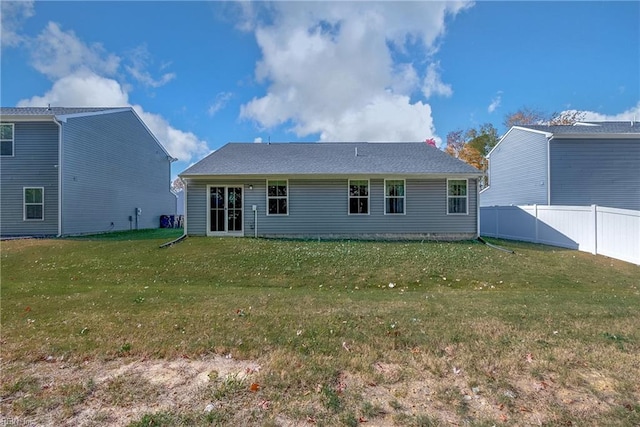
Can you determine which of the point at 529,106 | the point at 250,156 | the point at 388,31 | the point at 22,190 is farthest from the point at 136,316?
the point at 529,106

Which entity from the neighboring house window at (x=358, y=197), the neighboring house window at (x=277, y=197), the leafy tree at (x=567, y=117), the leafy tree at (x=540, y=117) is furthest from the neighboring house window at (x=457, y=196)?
the leafy tree at (x=567, y=117)

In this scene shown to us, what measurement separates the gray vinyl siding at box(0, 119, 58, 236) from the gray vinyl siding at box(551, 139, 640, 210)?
79.2ft

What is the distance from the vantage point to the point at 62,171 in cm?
1455

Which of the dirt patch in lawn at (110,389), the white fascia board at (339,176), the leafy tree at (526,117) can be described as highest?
the leafy tree at (526,117)

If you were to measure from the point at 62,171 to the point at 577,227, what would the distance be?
871 inches

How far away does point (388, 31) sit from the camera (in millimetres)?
13570

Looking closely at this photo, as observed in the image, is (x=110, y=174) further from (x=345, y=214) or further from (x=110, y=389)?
(x=110, y=389)

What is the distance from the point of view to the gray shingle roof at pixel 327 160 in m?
13.6

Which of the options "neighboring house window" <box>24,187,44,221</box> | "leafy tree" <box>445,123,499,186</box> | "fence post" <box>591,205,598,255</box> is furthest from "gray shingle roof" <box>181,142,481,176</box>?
"leafy tree" <box>445,123,499,186</box>

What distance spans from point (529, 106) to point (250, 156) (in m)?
29.7

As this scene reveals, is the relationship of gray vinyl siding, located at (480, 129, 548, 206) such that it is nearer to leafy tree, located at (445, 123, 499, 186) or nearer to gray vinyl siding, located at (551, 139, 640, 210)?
gray vinyl siding, located at (551, 139, 640, 210)

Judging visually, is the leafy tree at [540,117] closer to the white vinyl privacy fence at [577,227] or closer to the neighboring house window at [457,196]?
the white vinyl privacy fence at [577,227]

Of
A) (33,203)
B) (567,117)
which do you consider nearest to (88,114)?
(33,203)

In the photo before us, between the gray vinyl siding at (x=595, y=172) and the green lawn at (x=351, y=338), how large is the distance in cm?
827
